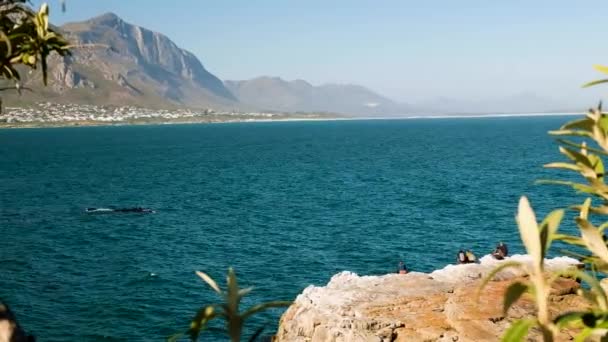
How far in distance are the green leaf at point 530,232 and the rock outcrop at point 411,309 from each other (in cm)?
1881

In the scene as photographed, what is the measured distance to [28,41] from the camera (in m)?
7.11

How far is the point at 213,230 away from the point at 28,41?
60173 mm

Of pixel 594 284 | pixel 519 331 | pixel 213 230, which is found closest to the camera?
pixel 519 331

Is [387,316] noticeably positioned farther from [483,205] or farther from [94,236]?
[483,205]

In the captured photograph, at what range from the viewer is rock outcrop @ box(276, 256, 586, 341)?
21.4 metres

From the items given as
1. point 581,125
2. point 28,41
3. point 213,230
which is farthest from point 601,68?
point 213,230

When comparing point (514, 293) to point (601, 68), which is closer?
point (514, 293)

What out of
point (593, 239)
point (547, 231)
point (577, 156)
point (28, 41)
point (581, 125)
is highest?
point (28, 41)

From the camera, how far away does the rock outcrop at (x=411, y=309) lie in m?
21.4

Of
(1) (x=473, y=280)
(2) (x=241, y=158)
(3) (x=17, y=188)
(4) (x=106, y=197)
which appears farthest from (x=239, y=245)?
(2) (x=241, y=158)

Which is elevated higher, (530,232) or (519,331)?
(530,232)

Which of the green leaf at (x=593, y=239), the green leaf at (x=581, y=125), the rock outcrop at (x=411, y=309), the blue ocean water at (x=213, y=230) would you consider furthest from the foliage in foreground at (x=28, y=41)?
the blue ocean water at (x=213, y=230)

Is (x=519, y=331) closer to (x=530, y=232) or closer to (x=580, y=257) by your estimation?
(x=530, y=232)

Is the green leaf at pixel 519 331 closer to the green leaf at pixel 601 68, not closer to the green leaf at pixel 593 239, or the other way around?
the green leaf at pixel 593 239
